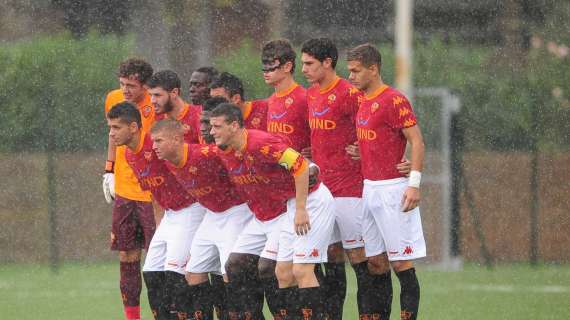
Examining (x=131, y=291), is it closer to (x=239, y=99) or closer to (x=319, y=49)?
(x=239, y=99)

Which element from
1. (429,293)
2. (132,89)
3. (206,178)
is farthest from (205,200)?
(429,293)

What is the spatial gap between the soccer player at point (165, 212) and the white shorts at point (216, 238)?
0.13 m

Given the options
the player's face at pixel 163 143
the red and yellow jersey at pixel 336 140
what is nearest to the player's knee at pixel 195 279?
the player's face at pixel 163 143

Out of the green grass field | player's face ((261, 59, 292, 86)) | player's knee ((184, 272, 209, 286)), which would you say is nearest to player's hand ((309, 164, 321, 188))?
player's face ((261, 59, 292, 86))

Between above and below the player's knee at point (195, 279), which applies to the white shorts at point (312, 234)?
above

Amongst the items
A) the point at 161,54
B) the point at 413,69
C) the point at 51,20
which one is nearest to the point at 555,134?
the point at 413,69

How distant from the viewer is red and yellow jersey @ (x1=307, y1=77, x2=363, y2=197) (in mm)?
8945

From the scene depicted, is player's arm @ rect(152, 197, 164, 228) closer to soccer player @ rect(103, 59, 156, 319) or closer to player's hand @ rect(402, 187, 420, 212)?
soccer player @ rect(103, 59, 156, 319)

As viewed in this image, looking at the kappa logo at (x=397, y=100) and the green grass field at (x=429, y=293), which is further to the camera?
the green grass field at (x=429, y=293)

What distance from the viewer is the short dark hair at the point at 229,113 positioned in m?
8.36

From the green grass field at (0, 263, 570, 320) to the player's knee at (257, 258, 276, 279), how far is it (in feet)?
8.12

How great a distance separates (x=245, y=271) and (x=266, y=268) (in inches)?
6.5

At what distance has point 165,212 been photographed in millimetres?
9242

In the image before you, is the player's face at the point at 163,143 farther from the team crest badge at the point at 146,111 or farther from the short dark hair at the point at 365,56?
the short dark hair at the point at 365,56
